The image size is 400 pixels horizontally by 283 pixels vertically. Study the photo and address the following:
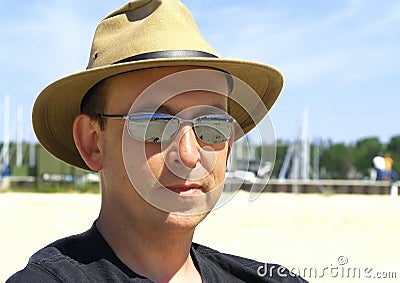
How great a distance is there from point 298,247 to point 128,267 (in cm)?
918

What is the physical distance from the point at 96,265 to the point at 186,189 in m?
0.29

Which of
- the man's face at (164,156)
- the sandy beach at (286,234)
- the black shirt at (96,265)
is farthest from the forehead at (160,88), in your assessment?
the sandy beach at (286,234)

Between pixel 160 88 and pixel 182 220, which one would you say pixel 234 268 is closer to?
pixel 182 220

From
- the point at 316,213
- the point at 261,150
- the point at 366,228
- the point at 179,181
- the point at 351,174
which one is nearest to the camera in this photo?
the point at 179,181

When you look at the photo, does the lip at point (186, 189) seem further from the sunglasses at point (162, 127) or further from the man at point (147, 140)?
the sunglasses at point (162, 127)

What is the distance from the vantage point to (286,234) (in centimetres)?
1241

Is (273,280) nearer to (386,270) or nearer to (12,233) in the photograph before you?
(386,270)

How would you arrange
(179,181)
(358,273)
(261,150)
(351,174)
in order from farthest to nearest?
1. (351,174)
2. (358,273)
3. (261,150)
4. (179,181)

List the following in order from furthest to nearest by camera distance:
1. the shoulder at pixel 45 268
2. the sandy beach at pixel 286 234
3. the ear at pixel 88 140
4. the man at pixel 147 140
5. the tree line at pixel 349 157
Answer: the tree line at pixel 349 157 → the sandy beach at pixel 286 234 → the ear at pixel 88 140 → the man at pixel 147 140 → the shoulder at pixel 45 268

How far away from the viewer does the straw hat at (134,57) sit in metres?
1.77

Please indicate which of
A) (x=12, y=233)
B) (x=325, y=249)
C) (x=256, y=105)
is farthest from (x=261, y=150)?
(x=12, y=233)

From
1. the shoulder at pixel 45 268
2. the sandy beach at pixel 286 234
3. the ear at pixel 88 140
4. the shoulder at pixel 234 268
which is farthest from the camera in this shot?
the sandy beach at pixel 286 234

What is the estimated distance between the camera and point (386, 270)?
28.7ft

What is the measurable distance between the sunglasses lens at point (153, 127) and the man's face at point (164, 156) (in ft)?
0.05
